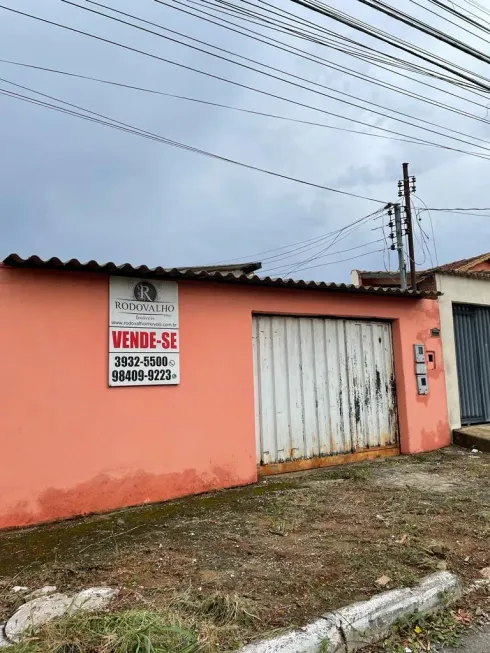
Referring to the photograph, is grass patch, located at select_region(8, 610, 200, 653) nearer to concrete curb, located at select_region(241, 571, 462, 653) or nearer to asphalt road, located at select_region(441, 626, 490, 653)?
concrete curb, located at select_region(241, 571, 462, 653)

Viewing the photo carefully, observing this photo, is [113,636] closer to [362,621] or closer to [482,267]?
[362,621]

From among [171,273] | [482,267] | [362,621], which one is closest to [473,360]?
[482,267]

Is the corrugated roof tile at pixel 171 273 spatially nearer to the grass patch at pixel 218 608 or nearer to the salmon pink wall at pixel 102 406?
the salmon pink wall at pixel 102 406

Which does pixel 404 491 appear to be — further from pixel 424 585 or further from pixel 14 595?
pixel 14 595

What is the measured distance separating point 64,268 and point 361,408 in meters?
4.61

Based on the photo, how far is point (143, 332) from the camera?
5.48m

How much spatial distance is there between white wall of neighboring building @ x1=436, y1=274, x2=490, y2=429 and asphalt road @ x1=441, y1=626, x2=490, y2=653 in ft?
19.0

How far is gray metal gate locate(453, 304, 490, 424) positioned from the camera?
28.8 ft

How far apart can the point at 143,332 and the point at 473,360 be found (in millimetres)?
6451

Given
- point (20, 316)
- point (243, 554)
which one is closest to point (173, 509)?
point (243, 554)

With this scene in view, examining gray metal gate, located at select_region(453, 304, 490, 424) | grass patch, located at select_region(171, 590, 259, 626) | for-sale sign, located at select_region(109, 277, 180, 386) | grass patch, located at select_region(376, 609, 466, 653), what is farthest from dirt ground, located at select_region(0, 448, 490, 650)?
gray metal gate, located at select_region(453, 304, 490, 424)

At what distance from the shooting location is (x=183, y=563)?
3.59m

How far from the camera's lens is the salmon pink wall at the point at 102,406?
4.71 meters

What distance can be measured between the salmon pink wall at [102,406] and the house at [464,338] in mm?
3401
